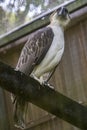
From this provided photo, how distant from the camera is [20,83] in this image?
8.40ft

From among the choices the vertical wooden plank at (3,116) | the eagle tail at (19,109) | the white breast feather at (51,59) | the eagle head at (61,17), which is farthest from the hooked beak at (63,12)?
the vertical wooden plank at (3,116)

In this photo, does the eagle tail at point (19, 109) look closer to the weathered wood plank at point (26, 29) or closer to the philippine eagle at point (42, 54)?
the philippine eagle at point (42, 54)

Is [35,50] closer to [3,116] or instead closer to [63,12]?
[63,12]

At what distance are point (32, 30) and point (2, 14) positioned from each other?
502 mm

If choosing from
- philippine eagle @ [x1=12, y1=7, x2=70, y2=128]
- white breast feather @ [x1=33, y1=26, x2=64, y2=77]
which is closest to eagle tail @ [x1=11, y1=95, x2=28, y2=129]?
philippine eagle @ [x1=12, y1=7, x2=70, y2=128]

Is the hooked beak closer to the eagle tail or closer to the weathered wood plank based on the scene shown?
the weathered wood plank

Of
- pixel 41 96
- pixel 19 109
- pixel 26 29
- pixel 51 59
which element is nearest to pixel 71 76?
pixel 26 29

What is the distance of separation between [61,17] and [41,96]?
5.04 ft

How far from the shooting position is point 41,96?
Answer: 2.71 meters

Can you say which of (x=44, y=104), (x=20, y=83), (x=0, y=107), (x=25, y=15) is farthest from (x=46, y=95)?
(x=0, y=107)

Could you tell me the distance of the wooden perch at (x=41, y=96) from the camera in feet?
8.13

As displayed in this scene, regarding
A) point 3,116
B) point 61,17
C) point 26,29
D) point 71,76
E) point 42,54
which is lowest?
point 3,116

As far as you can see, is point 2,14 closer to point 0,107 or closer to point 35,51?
point 35,51

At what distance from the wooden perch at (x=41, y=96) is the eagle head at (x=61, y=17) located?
4.43 feet
